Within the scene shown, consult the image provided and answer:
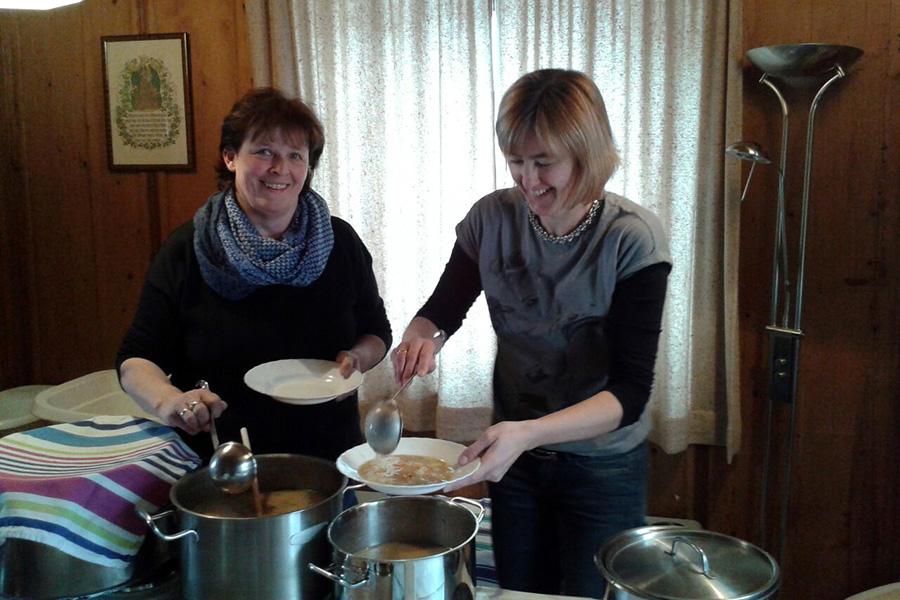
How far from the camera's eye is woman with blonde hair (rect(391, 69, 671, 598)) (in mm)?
1397

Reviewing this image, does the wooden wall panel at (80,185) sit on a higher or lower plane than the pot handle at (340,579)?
higher

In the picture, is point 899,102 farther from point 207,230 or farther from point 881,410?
point 207,230

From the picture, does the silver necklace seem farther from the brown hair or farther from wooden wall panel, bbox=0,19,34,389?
wooden wall panel, bbox=0,19,34,389

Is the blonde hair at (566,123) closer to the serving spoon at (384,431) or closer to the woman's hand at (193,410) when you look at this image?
the serving spoon at (384,431)

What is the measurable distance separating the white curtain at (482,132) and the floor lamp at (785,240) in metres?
0.12

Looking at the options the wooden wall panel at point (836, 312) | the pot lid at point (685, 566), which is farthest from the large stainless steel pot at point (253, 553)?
the wooden wall panel at point (836, 312)

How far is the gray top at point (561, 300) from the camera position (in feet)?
4.80

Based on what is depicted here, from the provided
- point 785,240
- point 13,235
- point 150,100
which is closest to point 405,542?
point 785,240

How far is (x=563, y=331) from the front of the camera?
4.90 feet

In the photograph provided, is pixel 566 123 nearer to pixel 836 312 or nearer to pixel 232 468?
pixel 232 468

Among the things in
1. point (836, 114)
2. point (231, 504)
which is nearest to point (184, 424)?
point (231, 504)

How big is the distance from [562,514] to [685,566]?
538mm

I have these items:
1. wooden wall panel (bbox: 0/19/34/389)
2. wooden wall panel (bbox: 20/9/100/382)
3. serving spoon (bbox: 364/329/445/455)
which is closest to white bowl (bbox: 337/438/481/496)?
serving spoon (bbox: 364/329/445/455)

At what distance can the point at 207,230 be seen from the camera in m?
1.75
